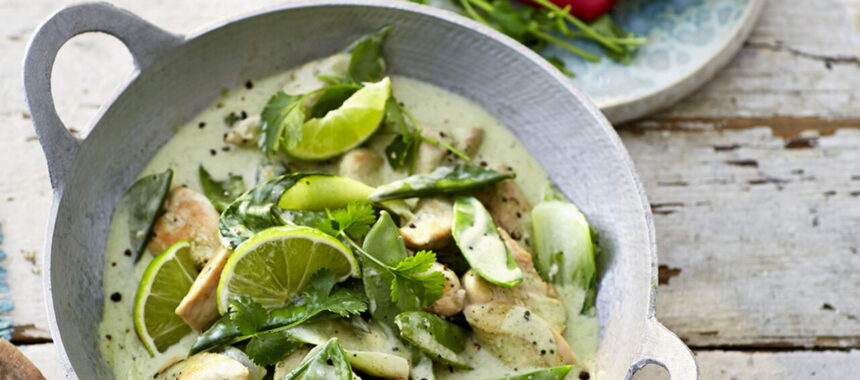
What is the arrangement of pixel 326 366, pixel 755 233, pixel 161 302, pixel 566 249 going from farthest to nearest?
pixel 755 233 → pixel 566 249 → pixel 161 302 → pixel 326 366

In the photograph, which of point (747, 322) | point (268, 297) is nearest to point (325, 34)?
point (268, 297)

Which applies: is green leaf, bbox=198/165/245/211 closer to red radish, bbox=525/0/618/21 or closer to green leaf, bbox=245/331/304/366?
Answer: green leaf, bbox=245/331/304/366

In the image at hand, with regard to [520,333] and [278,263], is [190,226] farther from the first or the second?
[520,333]

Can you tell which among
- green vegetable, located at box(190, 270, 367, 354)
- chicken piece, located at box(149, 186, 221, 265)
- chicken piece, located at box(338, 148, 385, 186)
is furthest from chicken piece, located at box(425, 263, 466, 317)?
chicken piece, located at box(149, 186, 221, 265)

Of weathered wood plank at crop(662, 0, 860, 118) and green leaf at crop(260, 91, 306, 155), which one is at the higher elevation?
green leaf at crop(260, 91, 306, 155)

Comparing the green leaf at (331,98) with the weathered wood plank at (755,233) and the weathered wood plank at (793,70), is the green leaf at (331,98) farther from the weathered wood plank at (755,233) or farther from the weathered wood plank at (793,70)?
the weathered wood plank at (793,70)

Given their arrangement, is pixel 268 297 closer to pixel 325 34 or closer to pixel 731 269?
pixel 325 34

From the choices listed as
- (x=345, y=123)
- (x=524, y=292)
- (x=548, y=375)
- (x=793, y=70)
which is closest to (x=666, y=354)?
(x=548, y=375)
